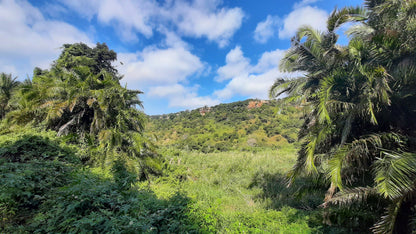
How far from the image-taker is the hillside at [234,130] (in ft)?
103

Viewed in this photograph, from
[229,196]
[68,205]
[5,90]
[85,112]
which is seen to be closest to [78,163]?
[85,112]

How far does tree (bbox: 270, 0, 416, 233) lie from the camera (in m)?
3.19

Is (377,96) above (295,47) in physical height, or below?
below

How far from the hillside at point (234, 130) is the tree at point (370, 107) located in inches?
865

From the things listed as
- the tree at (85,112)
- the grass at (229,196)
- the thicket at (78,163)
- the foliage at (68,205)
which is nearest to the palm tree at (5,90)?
the thicket at (78,163)

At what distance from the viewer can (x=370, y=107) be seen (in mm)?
3521

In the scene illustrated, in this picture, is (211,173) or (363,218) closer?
(363,218)

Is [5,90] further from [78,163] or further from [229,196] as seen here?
[229,196]

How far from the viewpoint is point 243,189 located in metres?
8.81

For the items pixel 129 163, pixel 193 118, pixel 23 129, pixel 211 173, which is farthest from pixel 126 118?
pixel 193 118

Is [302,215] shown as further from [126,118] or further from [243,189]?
[126,118]

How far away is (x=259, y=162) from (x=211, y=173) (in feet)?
13.4

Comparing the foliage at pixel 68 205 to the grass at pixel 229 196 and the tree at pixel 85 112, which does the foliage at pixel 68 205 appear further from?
the tree at pixel 85 112

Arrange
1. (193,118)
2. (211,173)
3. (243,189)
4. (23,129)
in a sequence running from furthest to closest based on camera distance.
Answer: (193,118), (211,173), (243,189), (23,129)
